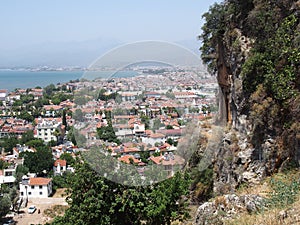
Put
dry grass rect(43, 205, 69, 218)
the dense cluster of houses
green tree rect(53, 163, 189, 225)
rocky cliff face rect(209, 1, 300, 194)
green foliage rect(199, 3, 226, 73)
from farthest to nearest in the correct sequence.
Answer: dry grass rect(43, 205, 69, 218) < green foliage rect(199, 3, 226, 73) < rocky cliff face rect(209, 1, 300, 194) < green tree rect(53, 163, 189, 225) < the dense cluster of houses

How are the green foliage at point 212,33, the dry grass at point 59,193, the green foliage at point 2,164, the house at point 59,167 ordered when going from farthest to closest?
1. the green foliage at point 2,164
2. the house at point 59,167
3. the dry grass at point 59,193
4. the green foliage at point 212,33

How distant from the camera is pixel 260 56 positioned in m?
4.93

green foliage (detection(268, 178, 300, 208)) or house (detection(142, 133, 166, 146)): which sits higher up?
house (detection(142, 133, 166, 146))

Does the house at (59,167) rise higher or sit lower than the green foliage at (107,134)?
lower

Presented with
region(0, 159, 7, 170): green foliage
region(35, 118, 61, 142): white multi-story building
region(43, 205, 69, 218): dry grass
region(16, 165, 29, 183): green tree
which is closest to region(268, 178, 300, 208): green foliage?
region(43, 205, 69, 218): dry grass

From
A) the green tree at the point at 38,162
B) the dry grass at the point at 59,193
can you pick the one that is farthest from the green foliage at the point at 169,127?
the green tree at the point at 38,162

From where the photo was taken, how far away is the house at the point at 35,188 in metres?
15.7

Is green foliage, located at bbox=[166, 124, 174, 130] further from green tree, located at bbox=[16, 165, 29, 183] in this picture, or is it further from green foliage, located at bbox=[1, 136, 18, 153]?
green foliage, located at bbox=[1, 136, 18, 153]

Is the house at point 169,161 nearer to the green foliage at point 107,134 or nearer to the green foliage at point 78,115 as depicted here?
the green foliage at point 107,134

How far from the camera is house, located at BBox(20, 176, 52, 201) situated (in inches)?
616

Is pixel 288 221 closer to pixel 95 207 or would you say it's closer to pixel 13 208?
pixel 95 207

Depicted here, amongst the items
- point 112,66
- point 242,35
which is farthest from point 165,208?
point 242,35

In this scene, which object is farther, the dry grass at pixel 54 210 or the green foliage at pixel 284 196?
the dry grass at pixel 54 210

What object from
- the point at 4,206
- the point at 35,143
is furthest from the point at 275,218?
the point at 35,143
